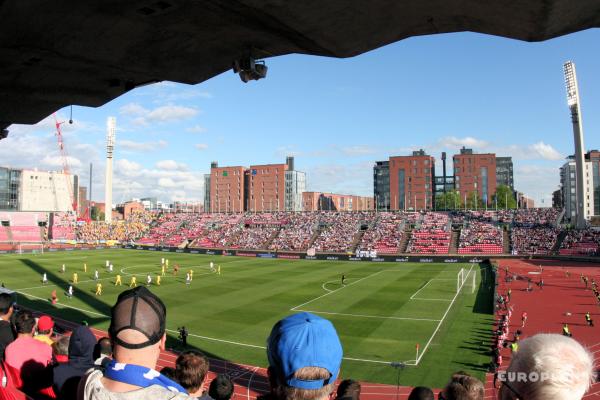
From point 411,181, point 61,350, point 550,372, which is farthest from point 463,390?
point 411,181

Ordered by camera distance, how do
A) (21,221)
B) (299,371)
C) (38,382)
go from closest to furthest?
1. (299,371)
2. (38,382)
3. (21,221)

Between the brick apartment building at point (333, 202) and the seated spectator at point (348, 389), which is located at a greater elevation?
the brick apartment building at point (333, 202)

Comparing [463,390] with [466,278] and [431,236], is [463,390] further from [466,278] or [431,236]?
[431,236]

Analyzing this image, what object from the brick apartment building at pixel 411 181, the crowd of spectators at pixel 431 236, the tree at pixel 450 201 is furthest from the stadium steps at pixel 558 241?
the brick apartment building at pixel 411 181

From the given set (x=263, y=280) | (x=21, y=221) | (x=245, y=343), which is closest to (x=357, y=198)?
(x=21, y=221)

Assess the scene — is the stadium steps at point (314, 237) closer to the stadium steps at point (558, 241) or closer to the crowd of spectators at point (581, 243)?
the stadium steps at point (558, 241)

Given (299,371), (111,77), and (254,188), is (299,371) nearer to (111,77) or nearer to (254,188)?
(111,77)

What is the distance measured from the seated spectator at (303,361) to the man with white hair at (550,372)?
2.95 ft

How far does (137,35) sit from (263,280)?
38660mm

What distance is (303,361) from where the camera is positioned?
227 centimetres

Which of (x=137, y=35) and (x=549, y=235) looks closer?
(x=137, y=35)

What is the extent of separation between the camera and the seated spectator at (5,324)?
244 inches

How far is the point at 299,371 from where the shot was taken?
89.1 inches

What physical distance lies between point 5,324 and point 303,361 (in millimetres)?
5943
